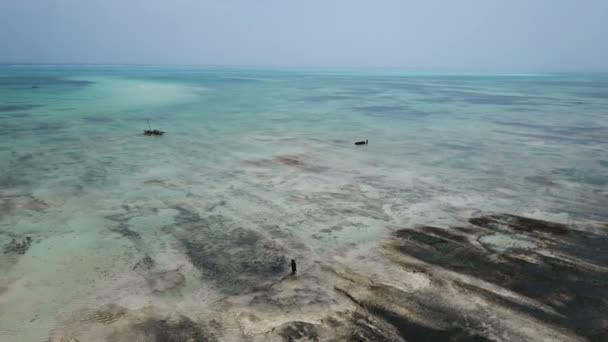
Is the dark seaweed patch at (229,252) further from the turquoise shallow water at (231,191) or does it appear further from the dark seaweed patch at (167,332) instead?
the dark seaweed patch at (167,332)

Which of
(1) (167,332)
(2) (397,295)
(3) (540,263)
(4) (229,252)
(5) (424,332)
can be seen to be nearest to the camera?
(5) (424,332)

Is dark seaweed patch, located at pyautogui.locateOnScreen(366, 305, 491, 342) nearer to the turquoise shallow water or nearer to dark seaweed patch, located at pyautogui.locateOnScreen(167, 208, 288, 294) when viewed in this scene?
dark seaweed patch, located at pyautogui.locateOnScreen(167, 208, 288, 294)

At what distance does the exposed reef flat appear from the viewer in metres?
7.68

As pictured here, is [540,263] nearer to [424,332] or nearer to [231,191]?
[424,332]

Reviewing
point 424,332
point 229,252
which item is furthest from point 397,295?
point 229,252

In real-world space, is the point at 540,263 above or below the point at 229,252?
above

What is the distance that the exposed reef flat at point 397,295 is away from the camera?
303 inches

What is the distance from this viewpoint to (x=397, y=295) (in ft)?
28.7

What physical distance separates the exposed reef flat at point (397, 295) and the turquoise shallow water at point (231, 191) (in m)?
0.41

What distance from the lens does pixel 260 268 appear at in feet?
33.3

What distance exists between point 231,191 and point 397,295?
348 inches

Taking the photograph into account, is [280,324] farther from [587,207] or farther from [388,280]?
[587,207]

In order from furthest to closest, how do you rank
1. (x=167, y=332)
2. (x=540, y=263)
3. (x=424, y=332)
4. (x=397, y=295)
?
(x=540, y=263) → (x=397, y=295) → (x=167, y=332) → (x=424, y=332)

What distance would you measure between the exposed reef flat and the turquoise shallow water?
410mm
